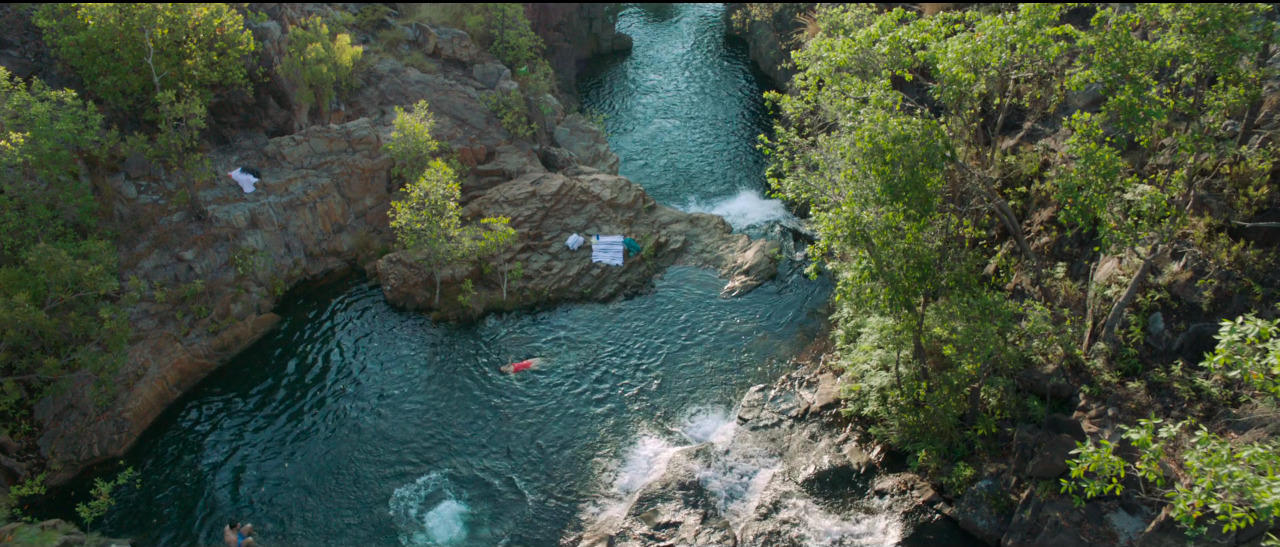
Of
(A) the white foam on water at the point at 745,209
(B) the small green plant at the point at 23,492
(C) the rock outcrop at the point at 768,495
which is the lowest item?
(C) the rock outcrop at the point at 768,495

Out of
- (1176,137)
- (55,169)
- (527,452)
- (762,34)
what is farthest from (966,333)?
(762,34)

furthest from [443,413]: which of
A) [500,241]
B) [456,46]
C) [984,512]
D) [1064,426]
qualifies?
[456,46]

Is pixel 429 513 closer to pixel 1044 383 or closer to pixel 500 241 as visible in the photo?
pixel 500 241

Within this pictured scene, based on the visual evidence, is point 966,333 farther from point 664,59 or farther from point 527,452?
point 664,59

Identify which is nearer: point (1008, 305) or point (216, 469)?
point (1008, 305)

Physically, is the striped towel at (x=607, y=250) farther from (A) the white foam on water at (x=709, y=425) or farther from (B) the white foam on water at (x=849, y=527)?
(B) the white foam on water at (x=849, y=527)

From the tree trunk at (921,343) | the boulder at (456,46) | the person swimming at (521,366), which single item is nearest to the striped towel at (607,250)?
the person swimming at (521,366)
